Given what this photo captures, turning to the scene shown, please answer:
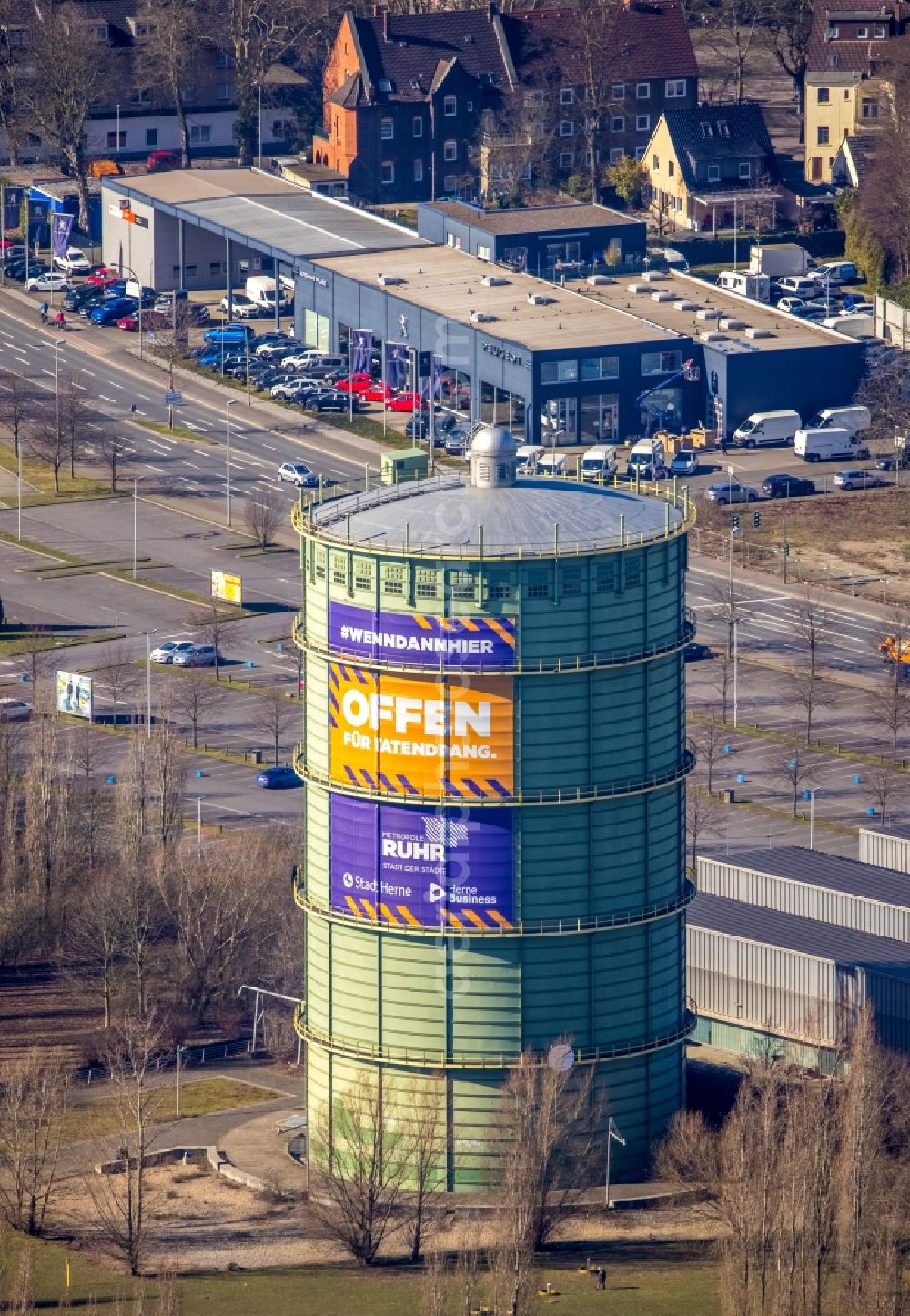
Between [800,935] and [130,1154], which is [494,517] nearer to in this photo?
[130,1154]

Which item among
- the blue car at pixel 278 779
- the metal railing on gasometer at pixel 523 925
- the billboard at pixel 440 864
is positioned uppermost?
the billboard at pixel 440 864

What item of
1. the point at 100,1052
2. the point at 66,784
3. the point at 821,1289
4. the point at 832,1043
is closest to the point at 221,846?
the point at 66,784

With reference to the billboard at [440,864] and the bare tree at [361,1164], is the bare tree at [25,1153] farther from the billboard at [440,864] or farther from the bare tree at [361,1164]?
the billboard at [440,864]

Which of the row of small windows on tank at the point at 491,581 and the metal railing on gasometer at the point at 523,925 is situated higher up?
the row of small windows on tank at the point at 491,581

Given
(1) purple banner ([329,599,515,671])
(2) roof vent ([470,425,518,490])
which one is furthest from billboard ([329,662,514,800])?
(2) roof vent ([470,425,518,490])

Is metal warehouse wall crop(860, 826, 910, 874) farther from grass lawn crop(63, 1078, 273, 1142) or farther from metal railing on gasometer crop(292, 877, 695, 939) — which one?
grass lawn crop(63, 1078, 273, 1142)

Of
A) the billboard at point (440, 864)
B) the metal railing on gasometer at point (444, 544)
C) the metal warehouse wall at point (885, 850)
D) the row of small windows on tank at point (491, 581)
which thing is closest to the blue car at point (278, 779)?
the metal warehouse wall at point (885, 850)
